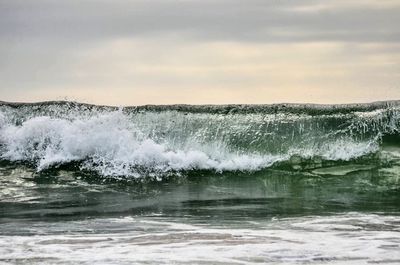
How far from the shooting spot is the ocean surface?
755 centimetres

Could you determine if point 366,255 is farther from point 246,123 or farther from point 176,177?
point 246,123

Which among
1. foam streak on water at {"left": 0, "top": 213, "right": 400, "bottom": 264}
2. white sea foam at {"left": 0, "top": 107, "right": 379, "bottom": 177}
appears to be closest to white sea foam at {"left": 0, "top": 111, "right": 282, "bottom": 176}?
white sea foam at {"left": 0, "top": 107, "right": 379, "bottom": 177}

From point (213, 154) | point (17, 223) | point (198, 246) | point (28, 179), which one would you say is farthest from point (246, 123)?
point (198, 246)

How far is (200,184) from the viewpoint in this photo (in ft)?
44.4

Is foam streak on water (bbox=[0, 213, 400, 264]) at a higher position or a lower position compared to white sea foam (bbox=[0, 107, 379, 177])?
lower

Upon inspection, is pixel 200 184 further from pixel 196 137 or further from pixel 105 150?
pixel 105 150

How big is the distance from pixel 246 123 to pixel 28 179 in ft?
16.2

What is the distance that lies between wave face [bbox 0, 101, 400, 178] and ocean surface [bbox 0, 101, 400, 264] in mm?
31

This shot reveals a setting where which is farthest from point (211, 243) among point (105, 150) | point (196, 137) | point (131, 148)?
point (196, 137)

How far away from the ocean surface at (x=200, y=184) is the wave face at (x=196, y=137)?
3cm

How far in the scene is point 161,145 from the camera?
1547 cm

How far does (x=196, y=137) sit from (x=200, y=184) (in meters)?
2.44

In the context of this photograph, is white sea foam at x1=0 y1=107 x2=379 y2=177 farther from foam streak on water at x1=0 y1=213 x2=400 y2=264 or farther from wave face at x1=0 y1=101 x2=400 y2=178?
foam streak on water at x1=0 y1=213 x2=400 y2=264

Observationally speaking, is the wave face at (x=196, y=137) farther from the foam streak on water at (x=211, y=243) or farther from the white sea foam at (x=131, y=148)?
the foam streak on water at (x=211, y=243)
